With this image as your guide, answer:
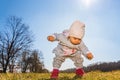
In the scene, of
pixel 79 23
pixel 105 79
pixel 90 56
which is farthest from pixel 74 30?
pixel 105 79

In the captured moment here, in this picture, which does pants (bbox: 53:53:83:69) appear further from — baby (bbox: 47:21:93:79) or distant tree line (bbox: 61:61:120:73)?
distant tree line (bbox: 61:61:120:73)

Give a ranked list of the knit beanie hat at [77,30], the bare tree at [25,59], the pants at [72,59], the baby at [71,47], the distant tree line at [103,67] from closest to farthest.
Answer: the knit beanie hat at [77,30], the baby at [71,47], the pants at [72,59], the distant tree line at [103,67], the bare tree at [25,59]

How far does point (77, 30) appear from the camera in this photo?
9.52m

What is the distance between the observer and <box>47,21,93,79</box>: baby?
9602 millimetres

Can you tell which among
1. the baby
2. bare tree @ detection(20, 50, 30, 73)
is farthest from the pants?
bare tree @ detection(20, 50, 30, 73)

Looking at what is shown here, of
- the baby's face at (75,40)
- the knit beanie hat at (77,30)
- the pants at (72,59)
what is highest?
the knit beanie hat at (77,30)

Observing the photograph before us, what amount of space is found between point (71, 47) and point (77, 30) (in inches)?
30.5

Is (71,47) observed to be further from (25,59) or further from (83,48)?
(25,59)

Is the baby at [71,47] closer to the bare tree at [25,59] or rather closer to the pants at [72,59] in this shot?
the pants at [72,59]

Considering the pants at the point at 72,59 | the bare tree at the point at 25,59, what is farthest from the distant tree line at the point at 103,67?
the bare tree at the point at 25,59

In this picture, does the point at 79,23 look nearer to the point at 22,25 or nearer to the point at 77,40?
the point at 77,40

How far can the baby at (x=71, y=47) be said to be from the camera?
9.60 m

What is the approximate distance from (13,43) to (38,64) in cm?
706

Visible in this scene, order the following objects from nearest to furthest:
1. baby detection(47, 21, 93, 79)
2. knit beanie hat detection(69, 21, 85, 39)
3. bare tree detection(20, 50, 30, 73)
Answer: knit beanie hat detection(69, 21, 85, 39) < baby detection(47, 21, 93, 79) < bare tree detection(20, 50, 30, 73)
